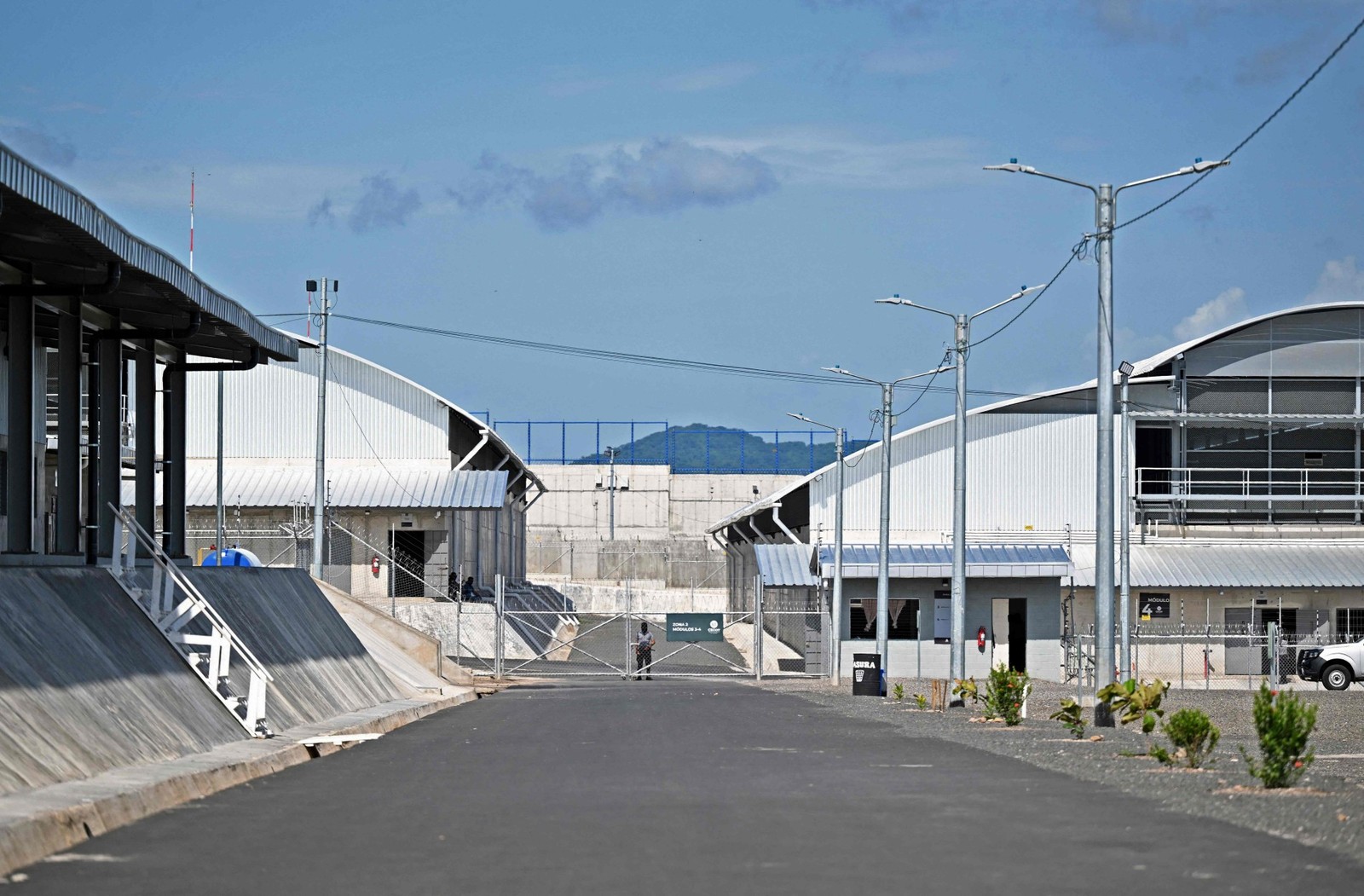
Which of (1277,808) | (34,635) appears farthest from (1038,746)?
(34,635)

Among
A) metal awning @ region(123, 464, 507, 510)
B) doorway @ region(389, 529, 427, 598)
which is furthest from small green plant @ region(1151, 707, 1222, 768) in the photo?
doorway @ region(389, 529, 427, 598)

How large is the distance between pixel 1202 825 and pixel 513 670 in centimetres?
4017

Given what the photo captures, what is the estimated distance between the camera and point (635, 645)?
53.8 meters

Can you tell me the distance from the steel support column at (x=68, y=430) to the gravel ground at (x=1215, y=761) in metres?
12.2

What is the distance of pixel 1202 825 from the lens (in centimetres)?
1300

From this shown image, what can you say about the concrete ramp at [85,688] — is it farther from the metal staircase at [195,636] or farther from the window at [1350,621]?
the window at [1350,621]

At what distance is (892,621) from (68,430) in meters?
35.8

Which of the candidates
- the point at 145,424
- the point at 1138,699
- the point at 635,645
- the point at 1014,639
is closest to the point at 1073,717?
the point at 1138,699

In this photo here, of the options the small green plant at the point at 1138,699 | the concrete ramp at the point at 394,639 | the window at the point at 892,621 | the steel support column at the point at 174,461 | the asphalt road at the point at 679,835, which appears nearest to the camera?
the asphalt road at the point at 679,835

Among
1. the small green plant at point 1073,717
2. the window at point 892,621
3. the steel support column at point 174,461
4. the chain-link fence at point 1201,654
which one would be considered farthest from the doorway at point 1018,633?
the small green plant at point 1073,717

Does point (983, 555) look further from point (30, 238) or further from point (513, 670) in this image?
point (30, 238)

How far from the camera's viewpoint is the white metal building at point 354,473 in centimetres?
5691

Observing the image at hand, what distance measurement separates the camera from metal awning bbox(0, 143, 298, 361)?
1788cm

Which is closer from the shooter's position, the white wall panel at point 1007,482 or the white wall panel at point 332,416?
the white wall panel at point 1007,482
